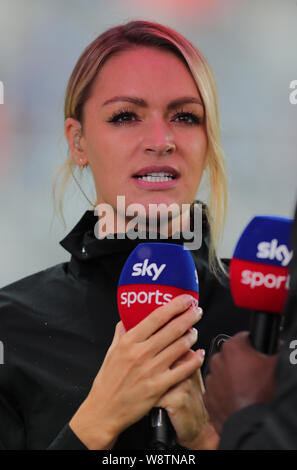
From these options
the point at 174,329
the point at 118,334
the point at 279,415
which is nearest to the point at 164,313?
the point at 174,329

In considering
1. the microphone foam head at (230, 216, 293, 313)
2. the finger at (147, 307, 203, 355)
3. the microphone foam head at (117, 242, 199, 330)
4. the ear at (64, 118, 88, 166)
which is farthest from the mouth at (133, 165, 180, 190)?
the microphone foam head at (230, 216, 293, 313)

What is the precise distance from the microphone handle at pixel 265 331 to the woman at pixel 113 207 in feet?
1.91

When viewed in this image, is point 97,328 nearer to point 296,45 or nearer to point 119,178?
point 119,178

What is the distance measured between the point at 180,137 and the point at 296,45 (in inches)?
43.7

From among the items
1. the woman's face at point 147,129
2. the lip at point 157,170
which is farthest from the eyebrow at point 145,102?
the lip at point 157,170

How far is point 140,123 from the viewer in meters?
1.70

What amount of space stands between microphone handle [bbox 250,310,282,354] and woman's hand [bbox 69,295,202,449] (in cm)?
21

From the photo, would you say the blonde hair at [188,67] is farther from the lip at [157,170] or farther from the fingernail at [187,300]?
the fingernail at [187,300]

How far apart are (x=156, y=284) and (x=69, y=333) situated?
0.51 m

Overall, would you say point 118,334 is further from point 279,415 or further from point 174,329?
point 279,415

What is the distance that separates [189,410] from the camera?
1271 millimetres

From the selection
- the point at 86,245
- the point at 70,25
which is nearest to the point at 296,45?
the point at 70,25

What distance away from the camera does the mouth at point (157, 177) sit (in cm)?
166

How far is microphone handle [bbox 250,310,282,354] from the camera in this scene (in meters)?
1.02
